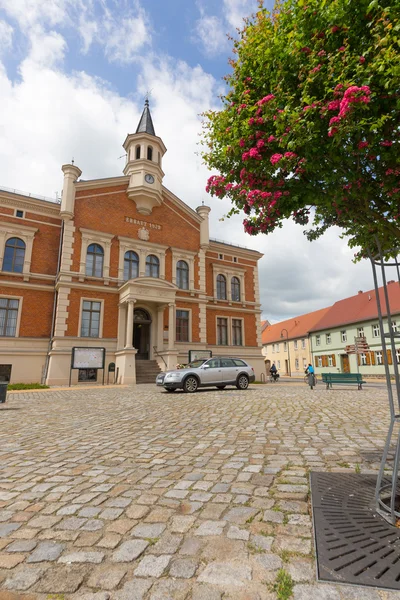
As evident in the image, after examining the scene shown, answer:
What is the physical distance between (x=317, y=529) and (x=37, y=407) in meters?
9.39

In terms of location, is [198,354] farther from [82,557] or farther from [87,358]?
[82,557]

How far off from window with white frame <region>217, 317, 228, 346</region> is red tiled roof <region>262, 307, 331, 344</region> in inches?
830

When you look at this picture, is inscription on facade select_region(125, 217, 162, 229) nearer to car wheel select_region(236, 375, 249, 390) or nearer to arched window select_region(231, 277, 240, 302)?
arched window select_region(231, 277, 240, 302)

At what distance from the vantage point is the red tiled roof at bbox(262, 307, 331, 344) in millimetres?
49419

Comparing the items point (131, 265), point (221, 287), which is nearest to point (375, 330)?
point (221, 287)

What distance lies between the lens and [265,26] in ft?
13.9

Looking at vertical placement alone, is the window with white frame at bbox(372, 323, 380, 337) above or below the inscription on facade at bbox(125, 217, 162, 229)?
below

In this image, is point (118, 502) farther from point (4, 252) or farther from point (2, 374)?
point (4, 252)

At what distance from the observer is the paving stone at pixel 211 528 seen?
7.85ft

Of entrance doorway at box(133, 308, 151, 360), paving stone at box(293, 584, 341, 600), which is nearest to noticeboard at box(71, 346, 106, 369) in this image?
entrance doorway at box(133, 308, 151, 360)

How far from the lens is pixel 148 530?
242cm

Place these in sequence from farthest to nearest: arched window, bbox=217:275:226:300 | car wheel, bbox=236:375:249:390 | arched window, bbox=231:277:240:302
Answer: arched window, bbox=231:277:240:302, arched window, bbox=217:275:226:300, car wheel, bbox=236:375:249:390

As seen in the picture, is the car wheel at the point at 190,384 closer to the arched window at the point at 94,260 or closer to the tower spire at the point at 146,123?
the arched window at the point at 94,260

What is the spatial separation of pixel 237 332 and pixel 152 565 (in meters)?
26.8
